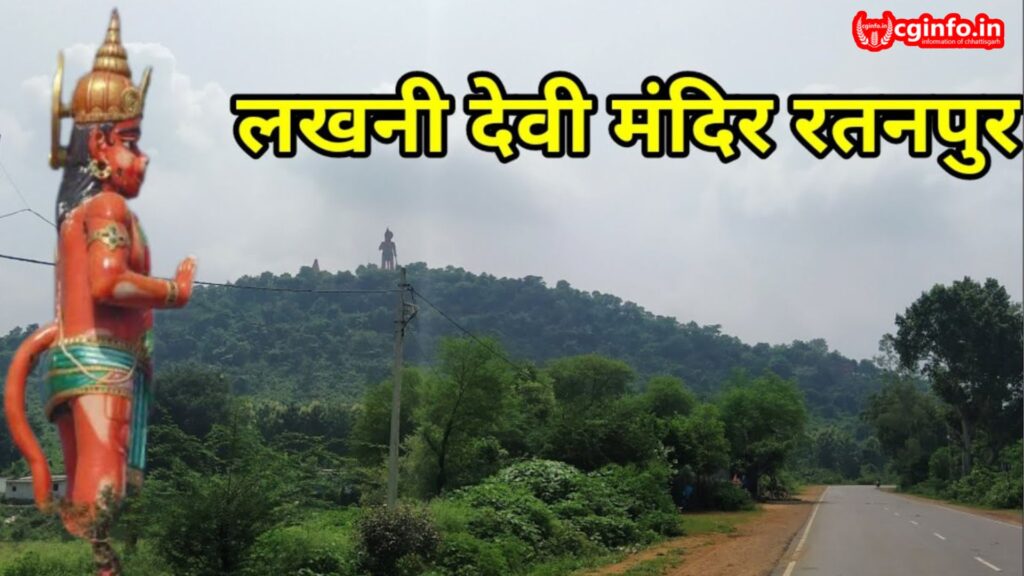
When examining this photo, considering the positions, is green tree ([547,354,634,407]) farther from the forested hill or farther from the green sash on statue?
the green sash on statue

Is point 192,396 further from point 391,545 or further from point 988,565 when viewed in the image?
point 988,565

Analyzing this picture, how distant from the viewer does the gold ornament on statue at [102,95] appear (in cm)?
838

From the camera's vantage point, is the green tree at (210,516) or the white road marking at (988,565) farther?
the white road marking at (988,565)

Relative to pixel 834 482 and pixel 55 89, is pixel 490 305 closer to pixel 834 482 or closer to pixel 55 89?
pixel 834 482

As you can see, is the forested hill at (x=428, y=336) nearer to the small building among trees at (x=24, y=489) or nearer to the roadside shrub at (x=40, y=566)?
the small building among trees at (x=24, y=489)

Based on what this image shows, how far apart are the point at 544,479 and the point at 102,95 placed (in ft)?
70.6

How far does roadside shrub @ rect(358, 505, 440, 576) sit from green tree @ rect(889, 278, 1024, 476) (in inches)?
1972

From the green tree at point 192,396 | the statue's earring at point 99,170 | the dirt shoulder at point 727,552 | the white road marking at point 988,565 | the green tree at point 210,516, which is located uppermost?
the statue's earring at point 99,170

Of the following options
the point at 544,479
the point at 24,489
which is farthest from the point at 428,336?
the point at 24,489

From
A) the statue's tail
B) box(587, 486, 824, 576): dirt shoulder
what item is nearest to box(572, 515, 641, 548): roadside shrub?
box(587, 486, 824, 576): dirt shoulder

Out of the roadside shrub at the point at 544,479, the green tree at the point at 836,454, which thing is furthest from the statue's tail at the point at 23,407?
the green tree at the point at 836,454

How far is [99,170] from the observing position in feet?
27.6

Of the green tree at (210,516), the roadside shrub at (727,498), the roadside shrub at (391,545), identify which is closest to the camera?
the green tree at (210,516)

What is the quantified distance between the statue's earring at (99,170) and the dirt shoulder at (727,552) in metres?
13.9
